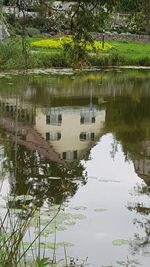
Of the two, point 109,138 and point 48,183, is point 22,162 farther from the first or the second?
point 109,138

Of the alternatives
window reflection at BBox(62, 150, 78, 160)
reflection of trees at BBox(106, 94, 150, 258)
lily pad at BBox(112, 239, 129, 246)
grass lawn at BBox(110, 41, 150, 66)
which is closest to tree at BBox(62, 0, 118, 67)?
lily pad at BBox(112, 239, 129, 246)

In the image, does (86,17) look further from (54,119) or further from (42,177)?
(54,119)

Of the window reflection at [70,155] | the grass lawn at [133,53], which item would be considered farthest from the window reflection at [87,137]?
the grass lawn at [133,53]

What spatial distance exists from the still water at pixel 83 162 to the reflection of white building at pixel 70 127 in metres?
0.04

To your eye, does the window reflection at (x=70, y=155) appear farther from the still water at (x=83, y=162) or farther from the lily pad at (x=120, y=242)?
the lily pad at (x=120, y=242)

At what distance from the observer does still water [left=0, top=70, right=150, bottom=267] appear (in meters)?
9.20

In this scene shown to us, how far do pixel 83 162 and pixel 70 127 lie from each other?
753cm

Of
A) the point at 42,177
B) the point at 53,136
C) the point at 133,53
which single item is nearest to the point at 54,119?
the point at 53,136

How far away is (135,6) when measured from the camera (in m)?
6.45

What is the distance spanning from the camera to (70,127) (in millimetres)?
22406

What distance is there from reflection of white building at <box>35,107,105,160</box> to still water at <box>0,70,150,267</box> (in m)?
0.04

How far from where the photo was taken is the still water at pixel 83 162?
9.20m

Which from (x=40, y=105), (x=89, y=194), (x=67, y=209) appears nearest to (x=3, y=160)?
(x=89, y=194)

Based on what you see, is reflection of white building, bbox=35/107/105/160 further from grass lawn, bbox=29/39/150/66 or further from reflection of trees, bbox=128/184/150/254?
grass lawn, bbox=29/39/150/66
